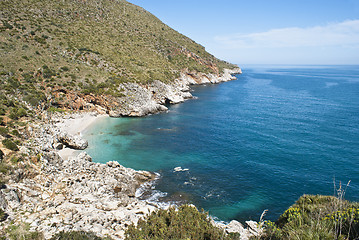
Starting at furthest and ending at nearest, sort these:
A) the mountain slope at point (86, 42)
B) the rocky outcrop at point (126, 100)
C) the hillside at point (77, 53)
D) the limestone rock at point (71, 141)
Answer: the mountain slope at point (86, 42)
the rocky outcrop at point (126, 100)
the hillside at point (77, 53)
the limestone rock at point (71, 141)

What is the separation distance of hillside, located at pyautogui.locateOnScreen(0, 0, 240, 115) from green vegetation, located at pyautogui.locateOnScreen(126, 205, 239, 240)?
3214 centimetres

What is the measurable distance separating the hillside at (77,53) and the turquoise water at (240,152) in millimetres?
9990

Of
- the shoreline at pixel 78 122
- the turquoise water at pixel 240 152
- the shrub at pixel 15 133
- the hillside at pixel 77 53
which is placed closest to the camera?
the turquoise water at pixel 240 152

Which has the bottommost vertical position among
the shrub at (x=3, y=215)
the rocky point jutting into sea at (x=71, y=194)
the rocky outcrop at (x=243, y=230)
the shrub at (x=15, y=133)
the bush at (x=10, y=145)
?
the rocky outcrop at (x=243, y=230)

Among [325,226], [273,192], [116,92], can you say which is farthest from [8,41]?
[325,226]

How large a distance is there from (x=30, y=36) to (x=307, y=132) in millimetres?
65119

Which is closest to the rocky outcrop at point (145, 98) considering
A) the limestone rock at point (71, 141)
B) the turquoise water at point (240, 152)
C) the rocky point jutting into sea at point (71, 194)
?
the turquoise water at point (240, 152)

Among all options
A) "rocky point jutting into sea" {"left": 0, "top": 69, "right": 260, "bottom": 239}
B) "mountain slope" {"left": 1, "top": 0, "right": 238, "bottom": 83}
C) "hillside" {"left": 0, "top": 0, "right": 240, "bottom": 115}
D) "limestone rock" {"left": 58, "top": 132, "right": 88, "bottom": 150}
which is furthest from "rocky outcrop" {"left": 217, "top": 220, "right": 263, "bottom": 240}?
"mountain slope" {"left": 1, "top": 0, "right": 238, "bottom": 83}

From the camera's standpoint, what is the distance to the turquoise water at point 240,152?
21.4 m

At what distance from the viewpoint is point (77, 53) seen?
56.5 meters

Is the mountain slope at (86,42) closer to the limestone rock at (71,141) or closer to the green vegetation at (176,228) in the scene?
the limestone rock at (71,141)

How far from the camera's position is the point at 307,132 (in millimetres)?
37500

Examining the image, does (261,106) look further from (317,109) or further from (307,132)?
(307,132)

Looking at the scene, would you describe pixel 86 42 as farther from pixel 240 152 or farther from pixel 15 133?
pixel 240 152
